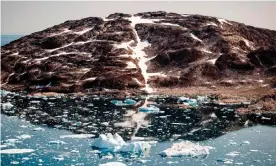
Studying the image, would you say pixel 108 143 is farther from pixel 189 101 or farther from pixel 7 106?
pixel 189 101

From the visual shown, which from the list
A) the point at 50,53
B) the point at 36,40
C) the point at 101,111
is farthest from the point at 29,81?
the point at 101,111

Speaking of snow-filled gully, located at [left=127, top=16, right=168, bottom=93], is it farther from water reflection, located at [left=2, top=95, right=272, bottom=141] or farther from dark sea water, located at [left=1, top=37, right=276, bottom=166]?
dark sea water, located at [left=1, top=37, right=276, bottom=166]

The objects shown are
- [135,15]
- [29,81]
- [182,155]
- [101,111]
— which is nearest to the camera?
[182,155]

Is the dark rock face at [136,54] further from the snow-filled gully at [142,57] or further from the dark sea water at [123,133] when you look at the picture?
the dark sea water at [123,133]

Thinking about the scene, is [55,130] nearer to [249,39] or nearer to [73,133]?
[73,133]

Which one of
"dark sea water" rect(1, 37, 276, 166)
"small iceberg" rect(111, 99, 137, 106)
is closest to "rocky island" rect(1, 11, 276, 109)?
"small iceberg" rect(111, 99, 137, 106)

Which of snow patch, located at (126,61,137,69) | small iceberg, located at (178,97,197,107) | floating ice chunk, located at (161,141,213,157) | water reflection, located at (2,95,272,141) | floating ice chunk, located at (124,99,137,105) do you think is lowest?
floating ice chunk, located at (161,141,213,157)

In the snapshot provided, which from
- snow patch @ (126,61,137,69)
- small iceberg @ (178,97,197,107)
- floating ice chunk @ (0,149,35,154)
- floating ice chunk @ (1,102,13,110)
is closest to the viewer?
floating ice chunk @ (0,149,35,154)
